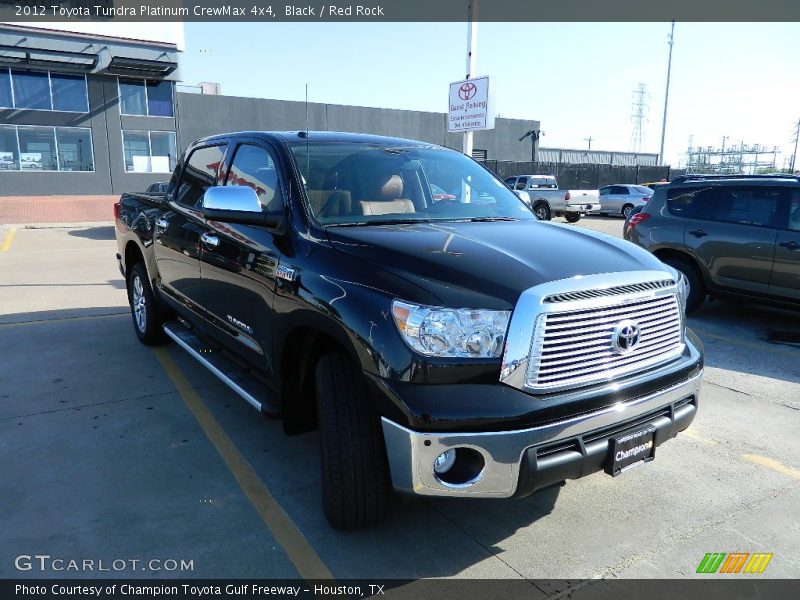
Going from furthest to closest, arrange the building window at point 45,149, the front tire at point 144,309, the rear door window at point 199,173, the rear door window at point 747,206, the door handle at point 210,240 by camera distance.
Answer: the building window at point 45,149 → the rear door window at point 747,206 → the front tire at point 144,309 → the rear door window at point 199,173 → the door handle at point 210,240

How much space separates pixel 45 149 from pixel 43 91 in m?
2.36

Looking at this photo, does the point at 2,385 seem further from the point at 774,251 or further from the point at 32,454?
the point at 774,251

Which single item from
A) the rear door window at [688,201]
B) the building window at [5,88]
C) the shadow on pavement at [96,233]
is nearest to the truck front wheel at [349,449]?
the rear door window at [688,201]

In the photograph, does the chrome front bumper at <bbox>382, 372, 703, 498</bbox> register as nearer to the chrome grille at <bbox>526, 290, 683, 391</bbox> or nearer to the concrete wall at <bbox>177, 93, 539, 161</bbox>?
the chrome grille at <bbox>526, 290, 683, 391</bbox>

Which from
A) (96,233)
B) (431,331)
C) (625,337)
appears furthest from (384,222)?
(96,233)

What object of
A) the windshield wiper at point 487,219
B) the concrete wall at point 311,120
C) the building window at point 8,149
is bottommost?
the windshield wiper at point 487,219

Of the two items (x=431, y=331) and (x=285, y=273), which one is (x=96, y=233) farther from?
(x=431, y=331)

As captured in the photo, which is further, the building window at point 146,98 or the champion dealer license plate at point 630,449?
the building window at point 146,98

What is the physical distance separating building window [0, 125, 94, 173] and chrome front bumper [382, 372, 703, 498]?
94.0ft

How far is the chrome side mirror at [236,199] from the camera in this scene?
11.2 ft

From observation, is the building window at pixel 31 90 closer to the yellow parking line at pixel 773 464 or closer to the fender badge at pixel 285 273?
the fender badge at pixel 285 273

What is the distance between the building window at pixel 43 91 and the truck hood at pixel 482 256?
27.7 m

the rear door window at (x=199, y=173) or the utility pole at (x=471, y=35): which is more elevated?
the utility pole at (x=471, y=35)
